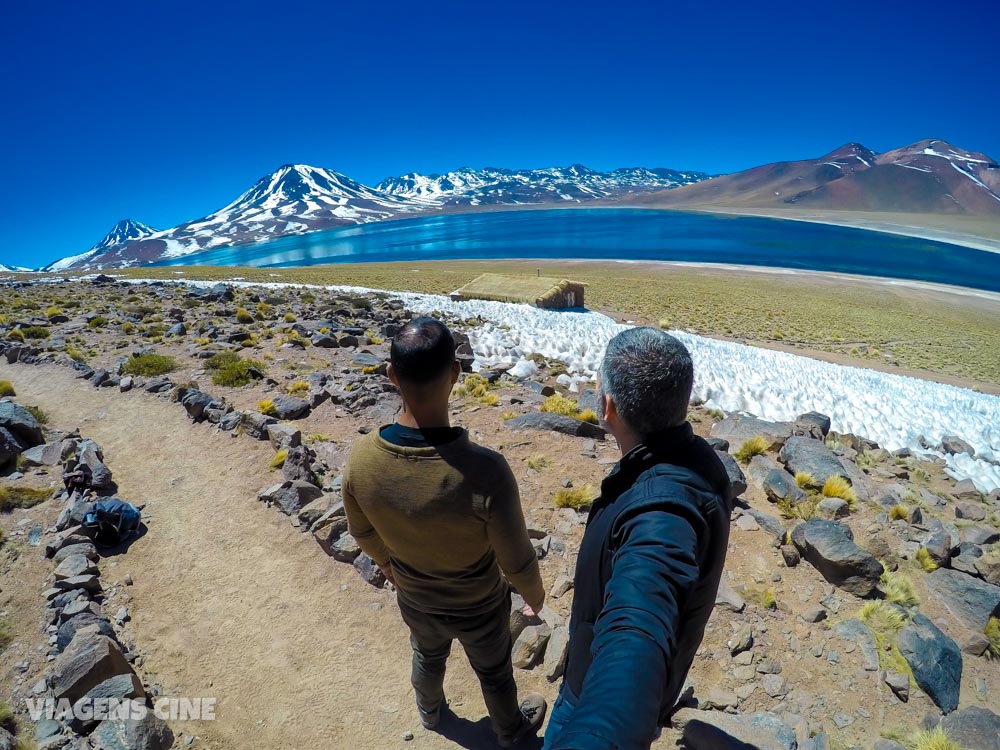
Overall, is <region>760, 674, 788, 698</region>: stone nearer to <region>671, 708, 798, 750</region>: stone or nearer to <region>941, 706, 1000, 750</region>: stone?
<region>671, 708, 798, 750</region>: stone

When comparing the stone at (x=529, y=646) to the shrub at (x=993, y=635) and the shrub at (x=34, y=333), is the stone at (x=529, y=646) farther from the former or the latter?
the shrub at (x=34, y=333)

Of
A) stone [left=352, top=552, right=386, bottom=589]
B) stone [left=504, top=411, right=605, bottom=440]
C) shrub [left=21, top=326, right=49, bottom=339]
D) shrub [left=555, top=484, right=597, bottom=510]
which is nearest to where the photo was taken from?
stone [left=352, top=552, right=386, bottom=589]

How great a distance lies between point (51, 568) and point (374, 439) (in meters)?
5.18

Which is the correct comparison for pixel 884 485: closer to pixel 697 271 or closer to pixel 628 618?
pixel 628 618

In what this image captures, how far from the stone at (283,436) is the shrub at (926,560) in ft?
26.3

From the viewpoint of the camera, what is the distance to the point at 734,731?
3186 mm

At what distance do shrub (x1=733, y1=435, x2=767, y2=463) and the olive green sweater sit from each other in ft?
20.1

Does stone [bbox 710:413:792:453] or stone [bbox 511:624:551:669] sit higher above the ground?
stone [bbox 710:413:792:453]

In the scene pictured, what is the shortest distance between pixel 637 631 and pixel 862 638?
4221 mm

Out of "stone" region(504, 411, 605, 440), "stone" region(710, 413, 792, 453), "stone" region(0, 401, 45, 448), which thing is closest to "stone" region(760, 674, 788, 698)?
"stone" region(504, 411, 605, 440)

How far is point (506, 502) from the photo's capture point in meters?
2.29

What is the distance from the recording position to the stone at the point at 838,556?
4770 mm

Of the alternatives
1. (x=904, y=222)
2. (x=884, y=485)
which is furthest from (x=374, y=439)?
(x=904, y=222)

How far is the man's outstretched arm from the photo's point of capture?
4.14 feet
